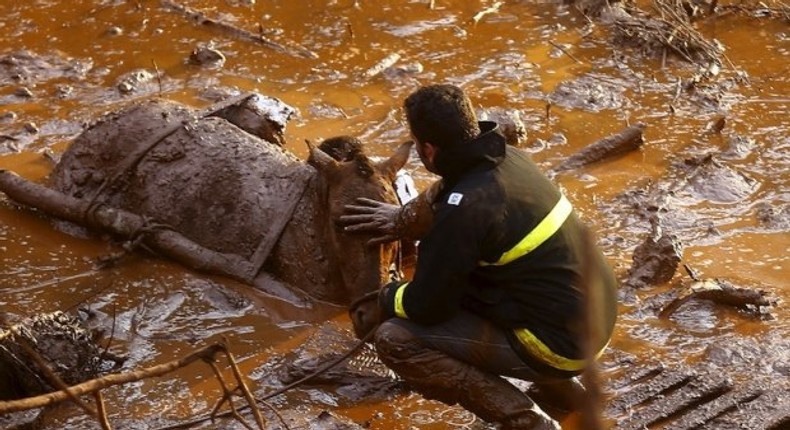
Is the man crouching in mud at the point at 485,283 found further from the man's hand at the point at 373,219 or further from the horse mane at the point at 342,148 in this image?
the horse mane at the point at 342,148

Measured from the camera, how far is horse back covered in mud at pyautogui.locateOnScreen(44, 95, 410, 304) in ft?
18.4

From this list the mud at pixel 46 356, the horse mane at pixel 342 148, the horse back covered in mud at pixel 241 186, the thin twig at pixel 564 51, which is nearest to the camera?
the mud at pixel 46 356

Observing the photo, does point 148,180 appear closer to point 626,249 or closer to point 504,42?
point 626,249

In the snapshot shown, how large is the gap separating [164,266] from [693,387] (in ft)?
9.63

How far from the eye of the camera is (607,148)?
7.76 meters

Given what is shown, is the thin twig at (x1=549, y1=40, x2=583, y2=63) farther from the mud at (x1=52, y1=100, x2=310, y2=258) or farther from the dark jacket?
the dark jacket

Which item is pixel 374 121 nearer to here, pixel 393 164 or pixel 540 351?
pixel 393 164

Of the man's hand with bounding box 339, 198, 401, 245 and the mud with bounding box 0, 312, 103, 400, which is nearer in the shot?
the mud with bounding box 0, 312, 103, 400

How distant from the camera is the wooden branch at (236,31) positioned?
9.36 meters

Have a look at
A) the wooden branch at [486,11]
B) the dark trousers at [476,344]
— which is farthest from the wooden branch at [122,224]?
the wooden branch at [486,11]

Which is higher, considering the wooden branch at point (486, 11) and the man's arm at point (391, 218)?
the man's arm at point (391, 218)

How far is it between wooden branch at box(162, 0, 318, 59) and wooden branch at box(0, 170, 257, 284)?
3.17 meters

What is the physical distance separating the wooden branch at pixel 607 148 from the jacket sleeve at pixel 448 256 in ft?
11.0

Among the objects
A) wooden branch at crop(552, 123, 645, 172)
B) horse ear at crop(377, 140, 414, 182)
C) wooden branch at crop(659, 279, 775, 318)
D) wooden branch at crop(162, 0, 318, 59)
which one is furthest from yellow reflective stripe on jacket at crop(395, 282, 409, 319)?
wooden branch at crop(162, 0, 318, 59)
